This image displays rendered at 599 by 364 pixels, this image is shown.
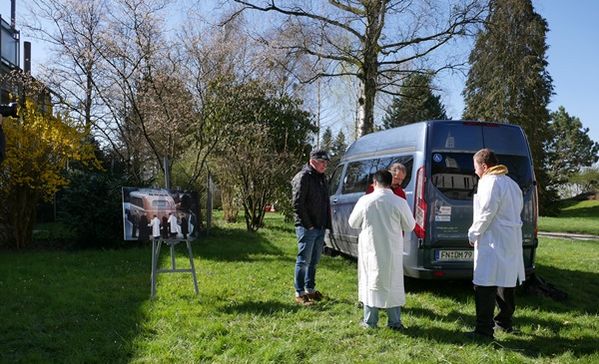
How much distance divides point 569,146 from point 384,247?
5277 centimetres

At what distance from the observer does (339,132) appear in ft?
115

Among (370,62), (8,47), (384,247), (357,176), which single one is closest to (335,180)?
(357,176)

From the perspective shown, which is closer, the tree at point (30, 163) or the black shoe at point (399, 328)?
the black shoe at point (399, 328)

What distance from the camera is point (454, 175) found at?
6438 millimetres

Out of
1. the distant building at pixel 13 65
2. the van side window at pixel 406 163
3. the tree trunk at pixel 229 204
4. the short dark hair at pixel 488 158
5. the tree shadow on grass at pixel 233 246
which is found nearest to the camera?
the short dark hair at pixel 488 158

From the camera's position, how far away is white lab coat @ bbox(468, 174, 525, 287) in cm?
486

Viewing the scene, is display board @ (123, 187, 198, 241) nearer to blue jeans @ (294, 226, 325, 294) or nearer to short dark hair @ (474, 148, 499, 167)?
blue jeans @ (294, 226, 325, 294)

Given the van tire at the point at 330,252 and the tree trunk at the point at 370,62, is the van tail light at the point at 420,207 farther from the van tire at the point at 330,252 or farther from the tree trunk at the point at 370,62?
the tree trunk at the point at 370,62

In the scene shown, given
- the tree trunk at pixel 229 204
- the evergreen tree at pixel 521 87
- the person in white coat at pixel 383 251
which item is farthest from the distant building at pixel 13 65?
the evergreen tree at pixel 521 87

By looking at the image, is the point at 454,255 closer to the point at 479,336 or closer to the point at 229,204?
the point at 479,336

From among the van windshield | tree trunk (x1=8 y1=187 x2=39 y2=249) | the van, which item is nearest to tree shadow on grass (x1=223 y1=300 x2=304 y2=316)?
the van

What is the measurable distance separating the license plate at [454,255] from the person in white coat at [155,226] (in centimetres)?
339

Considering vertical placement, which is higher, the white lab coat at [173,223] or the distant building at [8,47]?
the distant building at [8,47]

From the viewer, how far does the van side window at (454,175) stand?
251 inches
